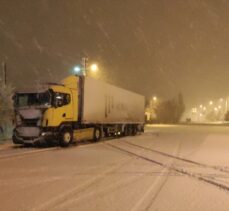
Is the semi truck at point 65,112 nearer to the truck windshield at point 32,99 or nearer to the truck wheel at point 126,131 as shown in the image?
the truck windshield at point 32,99

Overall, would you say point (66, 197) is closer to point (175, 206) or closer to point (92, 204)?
point (92, 204)

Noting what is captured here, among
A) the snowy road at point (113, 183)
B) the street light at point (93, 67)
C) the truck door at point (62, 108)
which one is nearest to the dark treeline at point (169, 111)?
the street light at point (93, 67)

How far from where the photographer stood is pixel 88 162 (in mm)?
15820

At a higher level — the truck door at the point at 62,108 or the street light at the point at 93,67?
the street light at the point at 93,67

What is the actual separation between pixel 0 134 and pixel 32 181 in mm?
19197

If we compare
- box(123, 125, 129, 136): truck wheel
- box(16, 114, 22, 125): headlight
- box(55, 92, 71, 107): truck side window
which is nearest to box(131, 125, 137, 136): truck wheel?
box(123, 125, 129, 136): truck wheel

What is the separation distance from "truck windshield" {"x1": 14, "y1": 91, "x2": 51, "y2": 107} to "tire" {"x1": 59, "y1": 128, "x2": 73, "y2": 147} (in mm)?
1844

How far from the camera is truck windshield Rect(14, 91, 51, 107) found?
2320cm

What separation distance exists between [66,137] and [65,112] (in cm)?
138

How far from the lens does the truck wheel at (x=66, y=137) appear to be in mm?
23469

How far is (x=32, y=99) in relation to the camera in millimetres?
23625

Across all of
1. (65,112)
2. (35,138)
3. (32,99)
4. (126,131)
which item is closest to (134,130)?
(126,131)

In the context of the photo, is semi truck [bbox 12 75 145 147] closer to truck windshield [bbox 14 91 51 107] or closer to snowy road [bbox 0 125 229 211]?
truck windshield [bbox 14 91 51 107]

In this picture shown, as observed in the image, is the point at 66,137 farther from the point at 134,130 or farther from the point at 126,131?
the point at 134,130
